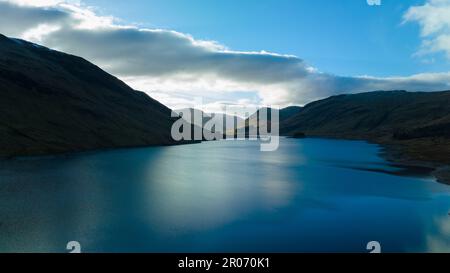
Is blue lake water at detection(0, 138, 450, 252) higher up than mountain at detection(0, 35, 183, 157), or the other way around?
mountain at detection(0, 35, 183, 157)

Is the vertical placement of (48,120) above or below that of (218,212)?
above

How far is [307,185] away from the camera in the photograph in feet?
225

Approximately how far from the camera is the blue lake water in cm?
3306

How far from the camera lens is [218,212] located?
45.2m

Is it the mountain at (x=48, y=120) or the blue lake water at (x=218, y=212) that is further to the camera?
the mountain at (x=48, y=120)

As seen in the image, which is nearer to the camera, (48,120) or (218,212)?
(218,212)

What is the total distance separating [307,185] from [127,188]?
107ft

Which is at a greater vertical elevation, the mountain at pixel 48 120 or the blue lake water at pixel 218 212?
the mountain at pixel 48 120

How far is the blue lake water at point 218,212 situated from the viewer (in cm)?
3306
